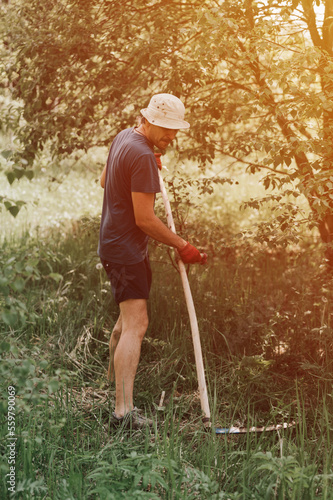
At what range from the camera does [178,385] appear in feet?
13.4

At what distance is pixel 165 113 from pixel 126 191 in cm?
54

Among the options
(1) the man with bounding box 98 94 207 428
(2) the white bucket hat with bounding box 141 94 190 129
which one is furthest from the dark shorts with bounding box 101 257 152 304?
(2) the white bucket hat with bounding box 141 94 190 129

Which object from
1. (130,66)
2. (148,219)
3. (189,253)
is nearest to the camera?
(148,219)

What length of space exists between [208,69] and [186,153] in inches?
37.7

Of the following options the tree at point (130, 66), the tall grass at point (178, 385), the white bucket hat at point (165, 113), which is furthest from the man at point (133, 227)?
the tree at point (130, 66)

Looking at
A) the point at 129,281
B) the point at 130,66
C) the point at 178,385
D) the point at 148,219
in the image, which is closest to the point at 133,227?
the point at 148,219

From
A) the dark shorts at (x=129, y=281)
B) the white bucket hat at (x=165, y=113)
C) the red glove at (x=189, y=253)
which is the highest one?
the white bucket hat at (x=165, y=113)

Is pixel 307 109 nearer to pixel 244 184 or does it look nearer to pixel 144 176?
pixel 144 176

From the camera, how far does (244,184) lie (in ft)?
36.4

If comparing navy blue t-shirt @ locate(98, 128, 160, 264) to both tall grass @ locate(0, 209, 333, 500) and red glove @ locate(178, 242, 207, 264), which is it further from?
tall grass @ locate(0, 209, 333, 500)

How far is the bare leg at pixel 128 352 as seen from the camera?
3518mm

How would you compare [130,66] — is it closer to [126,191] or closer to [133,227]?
[126,191]

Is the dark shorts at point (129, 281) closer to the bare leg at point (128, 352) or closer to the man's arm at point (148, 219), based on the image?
the bare leg at point (128, 352)

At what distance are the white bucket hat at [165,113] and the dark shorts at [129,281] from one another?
0.89 meters
